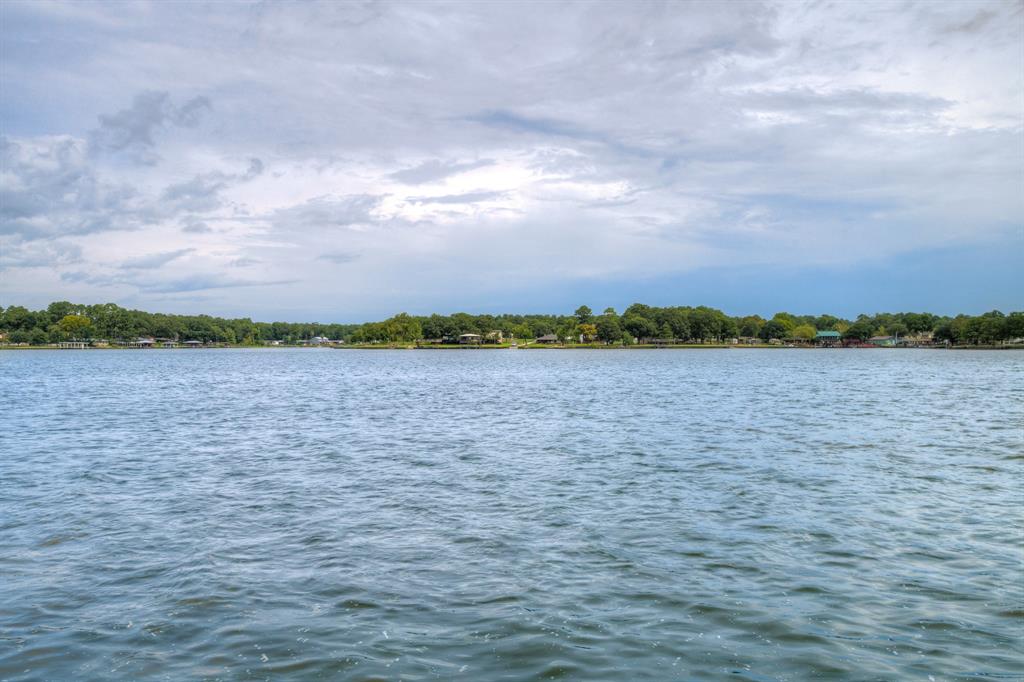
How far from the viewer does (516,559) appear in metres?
12.5

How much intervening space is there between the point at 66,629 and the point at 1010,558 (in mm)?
15166

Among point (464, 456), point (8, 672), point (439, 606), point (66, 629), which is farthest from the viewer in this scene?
point (464, 456)

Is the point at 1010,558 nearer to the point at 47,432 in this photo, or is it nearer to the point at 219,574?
the point at 219,574

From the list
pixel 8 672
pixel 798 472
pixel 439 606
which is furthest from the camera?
pixel 798 472

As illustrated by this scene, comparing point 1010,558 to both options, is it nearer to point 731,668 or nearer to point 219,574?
point 731,668

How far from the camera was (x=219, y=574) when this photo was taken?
11688 millimetres

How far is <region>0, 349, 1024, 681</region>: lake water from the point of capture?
340 inches

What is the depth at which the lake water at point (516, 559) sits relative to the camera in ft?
28.3

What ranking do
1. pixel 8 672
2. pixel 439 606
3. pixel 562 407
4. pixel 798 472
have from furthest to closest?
pixel 562 407
pixel 798 472
pixel 439 606
pixel 8 672

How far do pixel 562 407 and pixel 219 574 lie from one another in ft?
114

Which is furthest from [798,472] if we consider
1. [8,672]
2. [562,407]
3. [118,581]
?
[562,407]

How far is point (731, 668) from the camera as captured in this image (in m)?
8.28

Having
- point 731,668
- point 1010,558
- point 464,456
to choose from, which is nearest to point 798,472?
point 1010,558

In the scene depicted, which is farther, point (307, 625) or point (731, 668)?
point (307, 625)
